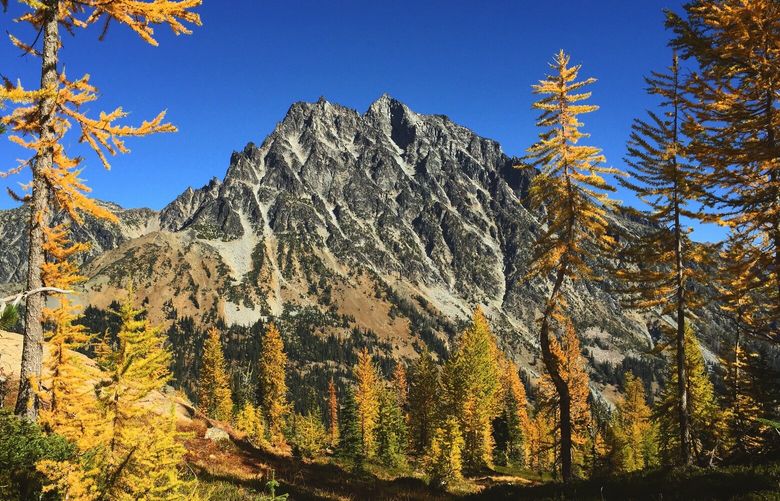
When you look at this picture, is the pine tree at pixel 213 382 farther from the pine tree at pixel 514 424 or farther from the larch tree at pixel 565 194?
the larch tree at pixel 565 194

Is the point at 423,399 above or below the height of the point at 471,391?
below

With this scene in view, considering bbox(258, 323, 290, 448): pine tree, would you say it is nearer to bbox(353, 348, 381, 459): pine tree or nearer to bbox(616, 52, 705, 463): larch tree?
bbox(353, 348, 381, 459): pine tree

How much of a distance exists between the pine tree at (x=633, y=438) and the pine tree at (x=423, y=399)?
1962cm

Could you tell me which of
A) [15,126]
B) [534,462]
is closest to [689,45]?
[15,126]

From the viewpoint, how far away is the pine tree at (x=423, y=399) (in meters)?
54.2

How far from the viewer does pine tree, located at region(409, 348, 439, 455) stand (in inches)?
2135

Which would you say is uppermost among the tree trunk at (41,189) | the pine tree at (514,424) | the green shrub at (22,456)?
the tree trunk at (41,189)

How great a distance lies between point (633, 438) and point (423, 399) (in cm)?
2923

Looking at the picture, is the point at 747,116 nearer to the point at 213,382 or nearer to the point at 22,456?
the point at 22,456

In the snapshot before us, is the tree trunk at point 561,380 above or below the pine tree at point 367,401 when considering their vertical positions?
above

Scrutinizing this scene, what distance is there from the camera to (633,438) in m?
58.8

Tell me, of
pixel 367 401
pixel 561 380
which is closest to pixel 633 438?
pixel 367 401

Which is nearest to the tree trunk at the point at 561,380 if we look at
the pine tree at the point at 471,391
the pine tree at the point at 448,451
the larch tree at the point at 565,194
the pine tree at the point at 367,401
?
the larch tree at the point at 565,194

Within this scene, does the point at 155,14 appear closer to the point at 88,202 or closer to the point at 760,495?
the point at 88,202
